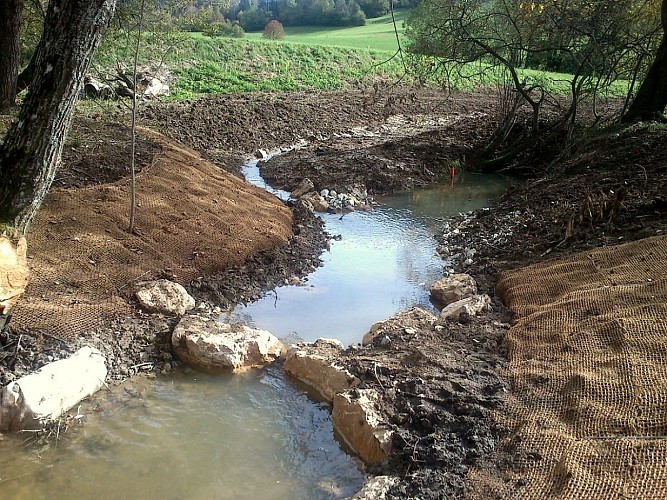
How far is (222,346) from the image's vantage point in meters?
6.34

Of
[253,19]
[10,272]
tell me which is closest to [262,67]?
[253,19]

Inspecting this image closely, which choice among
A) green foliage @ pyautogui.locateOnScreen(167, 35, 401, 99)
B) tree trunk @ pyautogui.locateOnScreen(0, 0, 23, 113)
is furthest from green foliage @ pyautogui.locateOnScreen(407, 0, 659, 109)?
tree trunk @ pyautogui.locateOnScreen(0, 0, 23, 113)

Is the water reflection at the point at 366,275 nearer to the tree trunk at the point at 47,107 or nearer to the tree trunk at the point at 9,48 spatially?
the tree trunk at the point at 47,107

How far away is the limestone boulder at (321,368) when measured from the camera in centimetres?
589

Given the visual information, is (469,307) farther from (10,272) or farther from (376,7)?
(376,7)

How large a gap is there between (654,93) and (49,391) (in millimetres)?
12904

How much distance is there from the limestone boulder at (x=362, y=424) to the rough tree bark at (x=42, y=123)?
315 cm

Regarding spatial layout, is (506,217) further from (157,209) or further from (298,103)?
(298,103)

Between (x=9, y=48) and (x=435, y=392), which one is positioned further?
(x=9, y=48)

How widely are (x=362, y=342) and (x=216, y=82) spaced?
57.2 ft

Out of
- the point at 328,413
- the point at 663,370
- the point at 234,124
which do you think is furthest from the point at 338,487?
the point at 234,124

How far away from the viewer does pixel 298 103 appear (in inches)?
799

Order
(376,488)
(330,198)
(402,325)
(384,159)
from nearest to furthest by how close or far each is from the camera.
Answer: (376,488), (402,325), (330,198), (384,159)

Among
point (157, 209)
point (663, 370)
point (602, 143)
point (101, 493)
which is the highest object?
point (602, 143)
